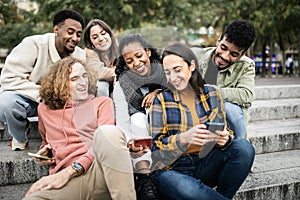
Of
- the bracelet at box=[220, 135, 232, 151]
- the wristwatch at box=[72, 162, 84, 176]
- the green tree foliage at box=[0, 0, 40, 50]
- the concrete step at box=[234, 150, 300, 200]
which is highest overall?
the green tree foliage at box=[0, 0, 40, 50]

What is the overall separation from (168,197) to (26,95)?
1.43 m

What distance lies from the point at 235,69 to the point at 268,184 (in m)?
0.97

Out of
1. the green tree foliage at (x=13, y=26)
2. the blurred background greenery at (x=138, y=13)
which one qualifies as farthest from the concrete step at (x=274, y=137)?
the green tree foliage at (x=13, y=26)

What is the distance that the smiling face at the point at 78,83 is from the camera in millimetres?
2155

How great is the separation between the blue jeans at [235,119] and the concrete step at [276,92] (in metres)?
3.21

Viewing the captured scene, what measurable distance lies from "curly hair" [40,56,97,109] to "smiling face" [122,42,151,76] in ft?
1.82

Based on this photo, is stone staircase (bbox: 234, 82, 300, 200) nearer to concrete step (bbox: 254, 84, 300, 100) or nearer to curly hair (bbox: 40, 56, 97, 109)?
concrete step (bbox: 254, 84, 300, 100)

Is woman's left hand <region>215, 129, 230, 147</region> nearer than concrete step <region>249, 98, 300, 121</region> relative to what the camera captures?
Yes

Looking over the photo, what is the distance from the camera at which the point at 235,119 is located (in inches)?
99.5

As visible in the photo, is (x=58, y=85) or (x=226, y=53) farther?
(x=226, y=53)

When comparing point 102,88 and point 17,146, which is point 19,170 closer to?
point 17,146

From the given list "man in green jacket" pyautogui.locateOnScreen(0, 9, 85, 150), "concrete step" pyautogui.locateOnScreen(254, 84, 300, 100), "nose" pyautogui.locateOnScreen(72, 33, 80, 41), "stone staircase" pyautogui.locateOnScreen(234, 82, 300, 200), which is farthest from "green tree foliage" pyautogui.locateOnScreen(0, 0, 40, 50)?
"nose" pyautogui.locateOnScreen(72, 33, 80, 41)

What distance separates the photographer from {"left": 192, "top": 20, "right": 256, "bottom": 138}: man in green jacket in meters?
2.36

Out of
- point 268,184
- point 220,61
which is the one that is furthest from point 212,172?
point 268,184
